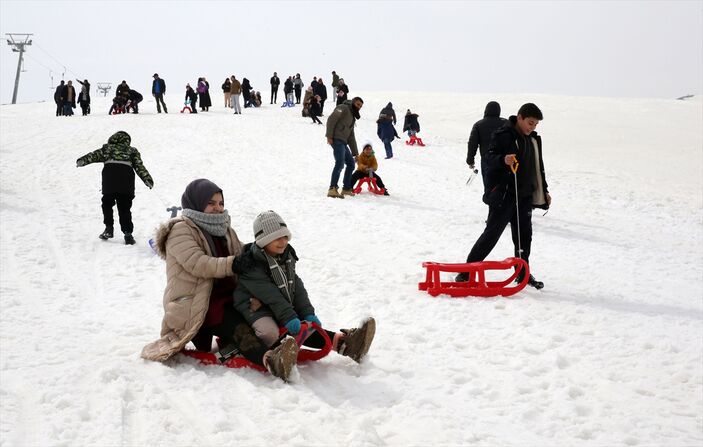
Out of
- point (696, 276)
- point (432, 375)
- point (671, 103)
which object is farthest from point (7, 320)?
point (671, 103)

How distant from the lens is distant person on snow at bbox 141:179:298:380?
362cm

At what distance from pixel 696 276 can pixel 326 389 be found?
536cm

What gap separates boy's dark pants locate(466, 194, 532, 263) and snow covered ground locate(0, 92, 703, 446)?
542mm

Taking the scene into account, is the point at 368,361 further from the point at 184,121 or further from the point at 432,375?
the point at 184,121

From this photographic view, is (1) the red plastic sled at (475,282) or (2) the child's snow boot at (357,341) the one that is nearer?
(2) the child's snow boot at (357,341)

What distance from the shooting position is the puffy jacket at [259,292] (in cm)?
362

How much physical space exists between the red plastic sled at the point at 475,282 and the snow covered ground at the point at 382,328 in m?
0.13

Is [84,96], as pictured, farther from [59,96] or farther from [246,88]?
[246,88]

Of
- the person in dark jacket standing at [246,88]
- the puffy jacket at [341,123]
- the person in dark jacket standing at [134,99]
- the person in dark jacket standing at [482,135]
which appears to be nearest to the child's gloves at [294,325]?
the person in dark jacket standing at [482,135]

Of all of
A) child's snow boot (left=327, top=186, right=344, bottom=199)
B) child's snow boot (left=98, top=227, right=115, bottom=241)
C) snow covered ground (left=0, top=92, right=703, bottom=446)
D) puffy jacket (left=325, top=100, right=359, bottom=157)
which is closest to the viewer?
snow covered ground (left=0, top=92, right=703, bottom=446)

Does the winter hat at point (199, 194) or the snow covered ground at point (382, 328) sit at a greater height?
the winter hat at point (199, 194)

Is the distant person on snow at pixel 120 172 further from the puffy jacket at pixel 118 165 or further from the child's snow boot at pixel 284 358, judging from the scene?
the child's snow boot at pixel 284 358

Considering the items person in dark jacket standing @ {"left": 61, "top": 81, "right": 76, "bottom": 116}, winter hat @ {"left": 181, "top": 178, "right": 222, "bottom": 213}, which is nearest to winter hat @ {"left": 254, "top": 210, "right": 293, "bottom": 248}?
winter hat @ {"left": 181, "top": 178, "right": 222, "bottom": 213}

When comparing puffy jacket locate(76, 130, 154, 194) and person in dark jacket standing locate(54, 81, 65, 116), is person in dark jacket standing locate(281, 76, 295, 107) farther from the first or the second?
puffy jacket locate(76, 130, 154, 194)
